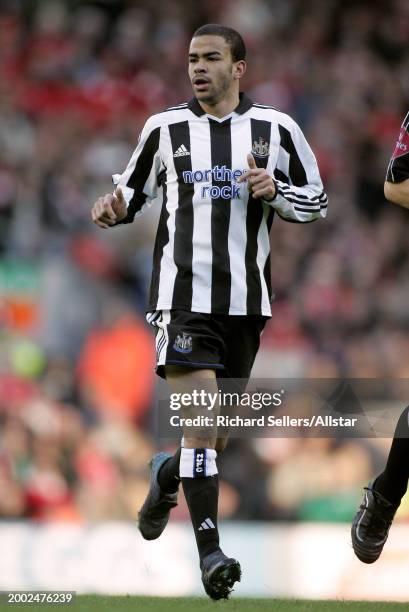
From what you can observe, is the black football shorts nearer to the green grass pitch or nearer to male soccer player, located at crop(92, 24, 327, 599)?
male soccer player, located at crop(92, 24, 327, 599)

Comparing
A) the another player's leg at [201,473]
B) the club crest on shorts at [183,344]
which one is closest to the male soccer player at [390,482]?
the another player's leg at [201,473]

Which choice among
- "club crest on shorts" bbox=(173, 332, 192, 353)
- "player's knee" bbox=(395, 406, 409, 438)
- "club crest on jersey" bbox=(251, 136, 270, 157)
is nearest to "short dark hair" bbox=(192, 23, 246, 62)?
"club crest on jersey" bbox=(251, 136, 270, 157)

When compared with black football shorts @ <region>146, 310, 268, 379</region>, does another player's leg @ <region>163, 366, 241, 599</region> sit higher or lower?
lower

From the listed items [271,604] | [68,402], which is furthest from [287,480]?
[271,604]

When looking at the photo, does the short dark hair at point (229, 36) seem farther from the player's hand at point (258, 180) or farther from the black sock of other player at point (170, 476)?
the black sock of other player at point (170, 476)

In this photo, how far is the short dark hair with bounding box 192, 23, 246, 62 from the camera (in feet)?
21.5

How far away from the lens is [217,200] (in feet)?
21.2

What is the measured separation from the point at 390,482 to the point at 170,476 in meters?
1.14

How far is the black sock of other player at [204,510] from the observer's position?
6270 millimetres

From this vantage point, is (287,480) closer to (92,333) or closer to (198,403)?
(92,333)

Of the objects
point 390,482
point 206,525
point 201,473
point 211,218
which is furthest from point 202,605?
point 211,218

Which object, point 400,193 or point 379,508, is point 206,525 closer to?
point 379,508

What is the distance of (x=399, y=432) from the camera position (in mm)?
6262

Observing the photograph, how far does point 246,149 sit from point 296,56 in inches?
354
